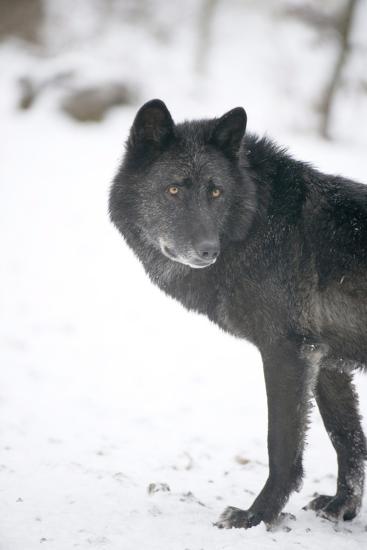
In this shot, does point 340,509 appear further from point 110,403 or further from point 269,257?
point 110,403

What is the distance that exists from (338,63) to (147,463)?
14333 millimetres

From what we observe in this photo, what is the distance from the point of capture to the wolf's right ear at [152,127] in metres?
3.73

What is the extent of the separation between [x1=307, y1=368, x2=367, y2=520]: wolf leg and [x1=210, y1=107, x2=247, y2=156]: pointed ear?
5.78ft

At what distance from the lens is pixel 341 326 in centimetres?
343

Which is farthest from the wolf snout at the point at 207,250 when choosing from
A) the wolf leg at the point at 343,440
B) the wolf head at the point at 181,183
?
the wolf leg at the point at 343,440

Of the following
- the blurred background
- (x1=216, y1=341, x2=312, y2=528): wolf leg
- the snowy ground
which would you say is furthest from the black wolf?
the blurred background

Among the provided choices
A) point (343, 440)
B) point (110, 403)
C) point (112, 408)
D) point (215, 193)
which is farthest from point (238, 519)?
point (110, 403)

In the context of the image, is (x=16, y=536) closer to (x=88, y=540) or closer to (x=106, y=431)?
(x=88, y=540)

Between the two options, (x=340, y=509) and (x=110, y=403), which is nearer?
(x=340, y=509)

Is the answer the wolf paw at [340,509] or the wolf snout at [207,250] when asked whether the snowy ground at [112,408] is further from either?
the wolf snout at [207,250]

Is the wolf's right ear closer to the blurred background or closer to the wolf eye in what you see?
the wolf eye

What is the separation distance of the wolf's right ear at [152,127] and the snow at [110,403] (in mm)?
2182

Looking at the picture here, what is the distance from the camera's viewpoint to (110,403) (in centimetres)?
584

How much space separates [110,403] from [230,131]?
10.9 feet
